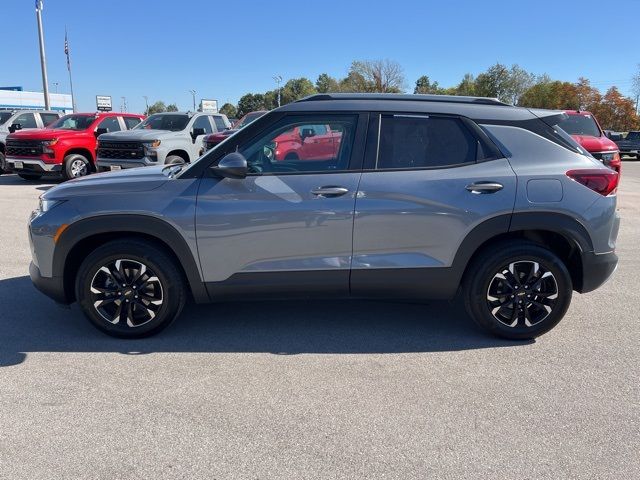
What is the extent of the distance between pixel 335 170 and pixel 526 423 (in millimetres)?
2097

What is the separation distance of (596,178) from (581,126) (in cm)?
857

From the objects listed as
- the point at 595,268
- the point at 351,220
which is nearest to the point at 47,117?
the point at 351,220

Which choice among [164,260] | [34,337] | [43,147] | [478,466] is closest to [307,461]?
[478,466]

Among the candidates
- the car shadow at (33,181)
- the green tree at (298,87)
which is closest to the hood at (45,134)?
the car shadow at (33,181)

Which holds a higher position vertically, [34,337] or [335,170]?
→ [335,170]

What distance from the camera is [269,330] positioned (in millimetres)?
4203

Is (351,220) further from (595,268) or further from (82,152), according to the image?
(82,152)

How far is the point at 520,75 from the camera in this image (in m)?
81.8

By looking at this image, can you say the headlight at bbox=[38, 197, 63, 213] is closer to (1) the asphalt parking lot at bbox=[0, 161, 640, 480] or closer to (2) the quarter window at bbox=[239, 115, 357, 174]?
(1) the asphalt parking lot at bbox=[0, 161, 640, 480]

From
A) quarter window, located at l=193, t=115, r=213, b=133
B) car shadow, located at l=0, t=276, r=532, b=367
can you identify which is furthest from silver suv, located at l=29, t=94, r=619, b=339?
quarter window, located at l=193, t=115, r=213, b=133

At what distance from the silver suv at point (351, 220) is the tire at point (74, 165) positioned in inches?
402

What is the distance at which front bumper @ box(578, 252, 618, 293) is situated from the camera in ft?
12.8

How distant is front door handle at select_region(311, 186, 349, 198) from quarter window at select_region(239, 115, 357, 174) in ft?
0.58

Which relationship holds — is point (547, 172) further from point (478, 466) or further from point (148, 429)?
point (148, 429)
